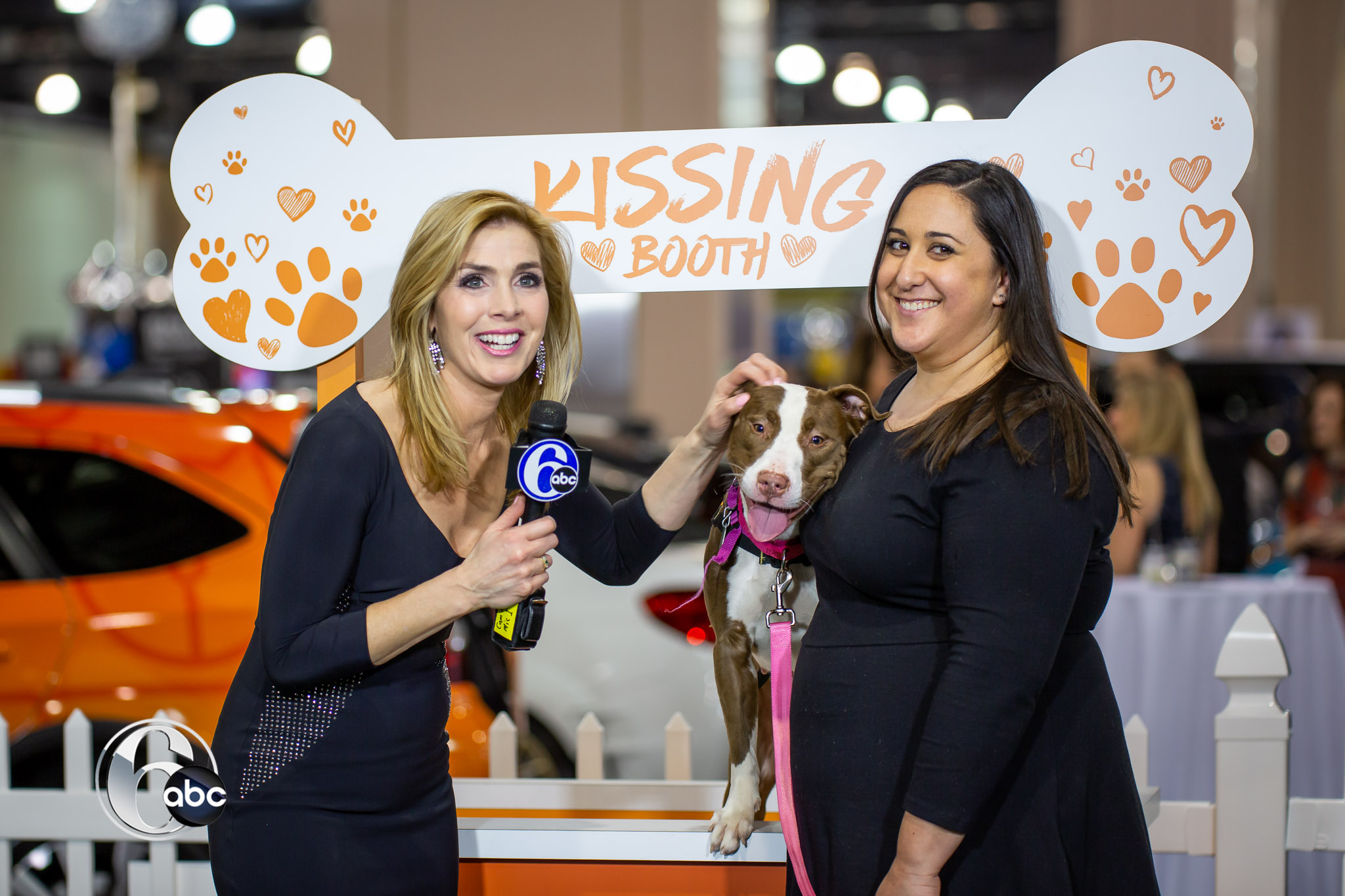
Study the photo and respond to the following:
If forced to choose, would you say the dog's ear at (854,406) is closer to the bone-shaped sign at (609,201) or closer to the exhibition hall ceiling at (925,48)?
the bone-shaped sign at (609,201)

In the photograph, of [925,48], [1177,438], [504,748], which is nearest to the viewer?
[504,748]

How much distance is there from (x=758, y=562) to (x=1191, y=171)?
1.12m

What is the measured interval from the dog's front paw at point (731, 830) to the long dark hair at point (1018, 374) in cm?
81

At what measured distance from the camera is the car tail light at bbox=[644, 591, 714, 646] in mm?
3516

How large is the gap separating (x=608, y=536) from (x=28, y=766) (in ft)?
6.80

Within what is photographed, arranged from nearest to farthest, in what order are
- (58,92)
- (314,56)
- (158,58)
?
(314,56)
(58,92)
(158,58)

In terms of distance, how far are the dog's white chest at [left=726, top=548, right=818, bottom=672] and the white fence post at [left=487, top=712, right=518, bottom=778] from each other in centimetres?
128

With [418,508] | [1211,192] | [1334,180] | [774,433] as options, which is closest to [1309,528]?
[1211,192]

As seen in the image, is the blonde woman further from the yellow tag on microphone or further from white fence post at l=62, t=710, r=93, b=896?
white fence post at l=62, t=710, r=93, b=896

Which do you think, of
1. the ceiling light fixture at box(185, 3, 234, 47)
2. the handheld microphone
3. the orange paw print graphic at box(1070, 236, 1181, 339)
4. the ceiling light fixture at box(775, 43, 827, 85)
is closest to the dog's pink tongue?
the handheld microphone

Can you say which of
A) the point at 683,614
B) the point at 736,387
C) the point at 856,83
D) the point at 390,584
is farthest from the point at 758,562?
the point at 856,83

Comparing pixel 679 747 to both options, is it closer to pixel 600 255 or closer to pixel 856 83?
pixel 600 255

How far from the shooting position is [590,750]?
2871mm

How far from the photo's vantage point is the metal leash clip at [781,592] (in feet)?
6.25
